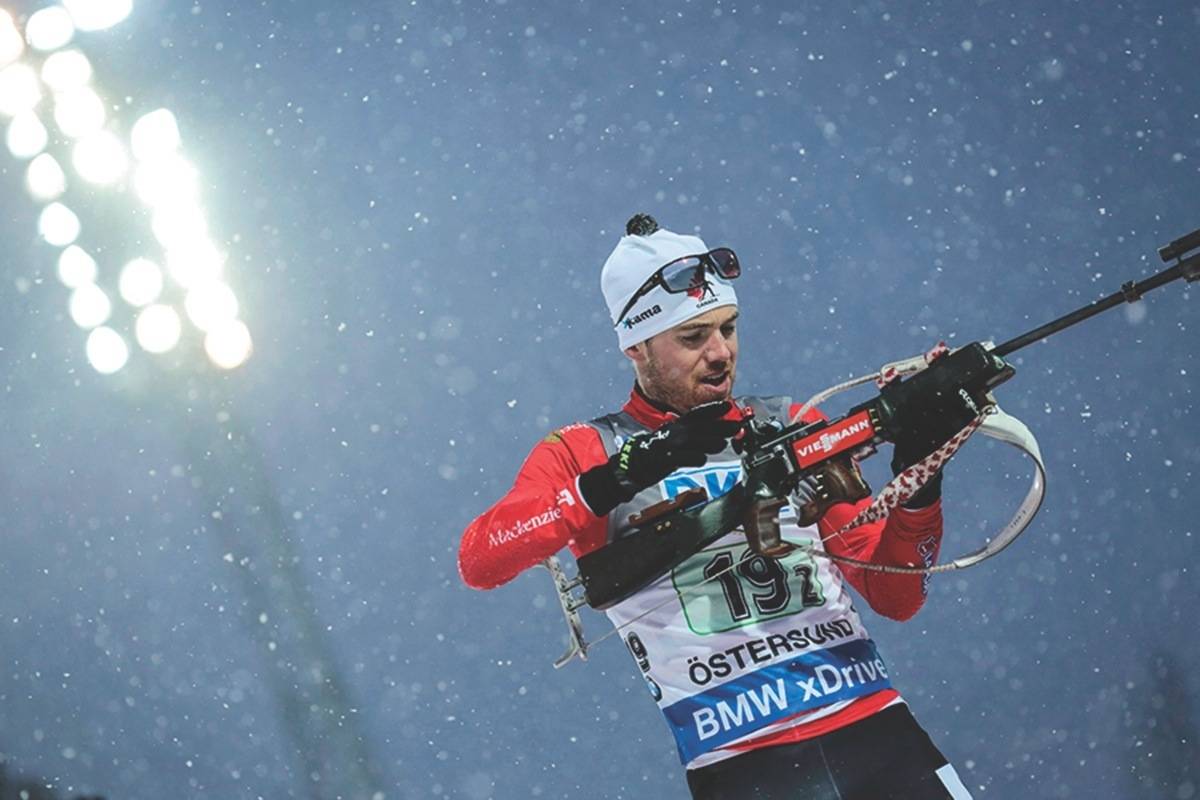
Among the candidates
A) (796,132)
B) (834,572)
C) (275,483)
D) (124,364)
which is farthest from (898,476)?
(124,364)

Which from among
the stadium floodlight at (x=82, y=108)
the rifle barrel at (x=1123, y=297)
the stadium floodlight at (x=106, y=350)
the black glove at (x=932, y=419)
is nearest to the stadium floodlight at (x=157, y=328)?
the stadium floodlight at (x=106, y=350)

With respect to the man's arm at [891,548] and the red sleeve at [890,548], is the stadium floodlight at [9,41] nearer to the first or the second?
the red sleeve at [890,548]

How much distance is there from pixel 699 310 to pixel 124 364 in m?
3.04

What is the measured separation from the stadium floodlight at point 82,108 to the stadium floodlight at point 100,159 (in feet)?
0.12

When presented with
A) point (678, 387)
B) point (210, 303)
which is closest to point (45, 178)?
point (210, 303)

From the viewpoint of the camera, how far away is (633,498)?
245 cm

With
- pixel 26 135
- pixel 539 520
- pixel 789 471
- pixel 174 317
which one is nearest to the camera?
pixel 789 471

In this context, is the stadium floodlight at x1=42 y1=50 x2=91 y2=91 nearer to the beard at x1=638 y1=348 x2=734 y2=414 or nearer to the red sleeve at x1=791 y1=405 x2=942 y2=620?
the beard at x1=638 y1=348 x2=734 y2=414

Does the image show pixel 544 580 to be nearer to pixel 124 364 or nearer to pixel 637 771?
pixel 637 771

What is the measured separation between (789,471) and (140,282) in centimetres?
342

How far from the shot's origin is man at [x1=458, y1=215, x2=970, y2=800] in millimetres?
2211

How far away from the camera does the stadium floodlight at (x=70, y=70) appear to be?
4797 millimetres

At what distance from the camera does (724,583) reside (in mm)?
2404

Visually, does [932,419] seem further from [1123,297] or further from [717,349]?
[717,349]
